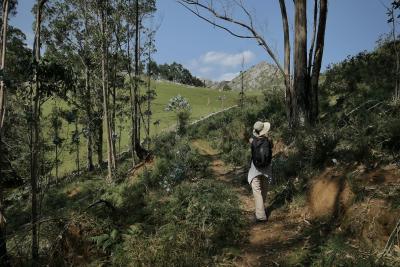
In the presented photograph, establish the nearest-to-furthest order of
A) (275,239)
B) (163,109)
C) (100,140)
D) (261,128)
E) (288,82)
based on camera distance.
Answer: (275,239) → (261,128) → (288,82) → (100,140) → (163,109)

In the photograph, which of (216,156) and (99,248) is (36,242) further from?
(216,156)

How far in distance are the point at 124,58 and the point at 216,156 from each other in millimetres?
10354

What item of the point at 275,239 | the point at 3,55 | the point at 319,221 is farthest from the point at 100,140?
the point at 319,221

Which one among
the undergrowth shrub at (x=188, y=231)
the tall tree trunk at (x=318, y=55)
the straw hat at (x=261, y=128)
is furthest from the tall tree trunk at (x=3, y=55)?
the tall tree trunk at (x=318, y=55)

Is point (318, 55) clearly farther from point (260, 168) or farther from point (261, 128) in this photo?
point (260, 168)

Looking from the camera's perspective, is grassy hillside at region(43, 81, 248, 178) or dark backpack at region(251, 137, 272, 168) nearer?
dark backpack at region(251, 137, 272, 168)

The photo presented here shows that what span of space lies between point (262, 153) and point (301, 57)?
4.63m

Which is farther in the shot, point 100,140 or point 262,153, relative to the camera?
point 100,140

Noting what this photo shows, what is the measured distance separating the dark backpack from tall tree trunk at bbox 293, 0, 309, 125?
12.9ft

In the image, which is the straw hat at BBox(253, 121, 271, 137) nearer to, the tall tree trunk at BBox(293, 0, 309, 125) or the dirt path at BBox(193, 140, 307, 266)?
the dirt path at BBox(193, 140, 307, 266)

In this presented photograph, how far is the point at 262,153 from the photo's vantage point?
7113 mm

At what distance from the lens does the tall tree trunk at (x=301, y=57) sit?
35.3 ft

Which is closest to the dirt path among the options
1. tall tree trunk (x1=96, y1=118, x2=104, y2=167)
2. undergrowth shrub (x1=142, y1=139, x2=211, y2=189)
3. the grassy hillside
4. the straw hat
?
the straw hat

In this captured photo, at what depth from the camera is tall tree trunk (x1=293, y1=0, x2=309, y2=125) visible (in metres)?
10.8
